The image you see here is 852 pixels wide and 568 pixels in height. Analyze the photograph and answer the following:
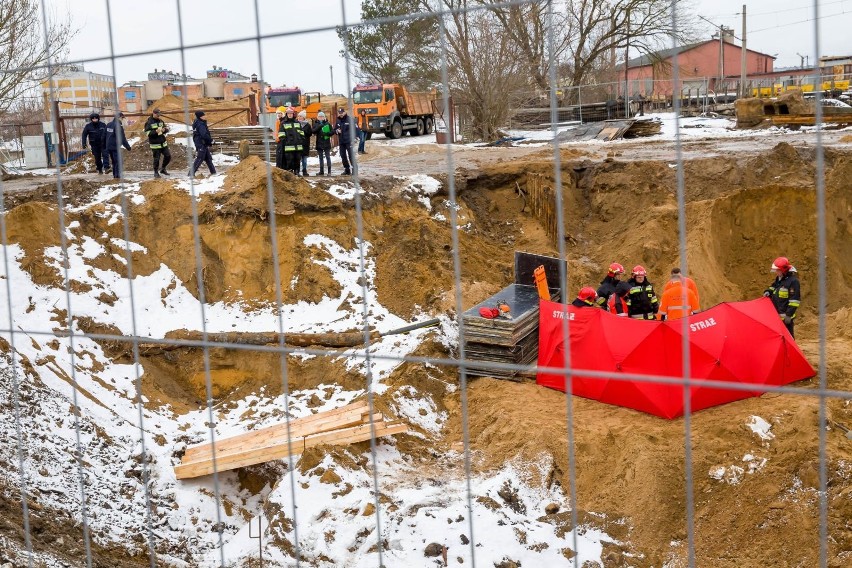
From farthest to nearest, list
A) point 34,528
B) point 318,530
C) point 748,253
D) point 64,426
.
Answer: point 748,253
point 64,426
point 318,530
point 34,528

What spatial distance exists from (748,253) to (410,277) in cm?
783

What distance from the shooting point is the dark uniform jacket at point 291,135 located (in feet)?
53.4

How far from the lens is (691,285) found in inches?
387

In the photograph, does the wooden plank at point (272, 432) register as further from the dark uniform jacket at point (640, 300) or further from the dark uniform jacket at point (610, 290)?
the dark uniform jacket at point (640, 300)

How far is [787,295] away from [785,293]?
37 millimetres

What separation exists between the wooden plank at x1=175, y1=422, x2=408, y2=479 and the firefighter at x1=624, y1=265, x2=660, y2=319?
402 cm

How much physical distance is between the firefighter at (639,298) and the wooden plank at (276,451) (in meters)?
4.02

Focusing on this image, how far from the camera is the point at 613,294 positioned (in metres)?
11.6

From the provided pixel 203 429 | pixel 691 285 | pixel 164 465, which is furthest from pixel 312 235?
pixel 691 285

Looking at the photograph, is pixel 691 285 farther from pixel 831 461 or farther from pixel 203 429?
pixel 203 429

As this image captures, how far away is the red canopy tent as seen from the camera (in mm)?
9438

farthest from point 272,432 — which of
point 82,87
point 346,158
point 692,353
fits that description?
point 346,158

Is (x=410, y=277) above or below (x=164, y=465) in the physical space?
above

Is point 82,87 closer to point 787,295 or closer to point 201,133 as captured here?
point 201,133
